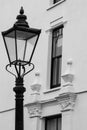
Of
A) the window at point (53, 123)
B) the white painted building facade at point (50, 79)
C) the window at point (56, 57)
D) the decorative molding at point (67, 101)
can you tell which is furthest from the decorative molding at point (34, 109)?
the decorative molding at point (67, 101)

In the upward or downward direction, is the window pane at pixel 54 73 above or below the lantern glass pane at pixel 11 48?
above

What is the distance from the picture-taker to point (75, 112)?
20484mm

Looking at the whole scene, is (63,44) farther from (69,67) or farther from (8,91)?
(8,91)

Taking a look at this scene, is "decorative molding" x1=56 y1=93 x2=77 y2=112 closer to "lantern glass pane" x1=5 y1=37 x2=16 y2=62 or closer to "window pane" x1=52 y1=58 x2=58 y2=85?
"window pane" x1=52 y1=58 x2=58 y2=85

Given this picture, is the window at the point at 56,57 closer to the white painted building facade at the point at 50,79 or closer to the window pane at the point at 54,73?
the window pane at the point at 54,73

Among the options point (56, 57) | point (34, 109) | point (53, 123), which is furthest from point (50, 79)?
point (53, 123)

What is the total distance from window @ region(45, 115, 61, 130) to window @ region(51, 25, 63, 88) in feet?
3.99

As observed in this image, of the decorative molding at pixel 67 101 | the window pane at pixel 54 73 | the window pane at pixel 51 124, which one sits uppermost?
the window pane at pixel 54 73

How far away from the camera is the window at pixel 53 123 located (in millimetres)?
21609

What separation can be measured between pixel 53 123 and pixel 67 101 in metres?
1.48

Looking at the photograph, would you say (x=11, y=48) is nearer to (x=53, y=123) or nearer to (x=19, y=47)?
(x=19, y=47)

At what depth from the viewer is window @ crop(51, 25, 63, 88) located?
2219cm

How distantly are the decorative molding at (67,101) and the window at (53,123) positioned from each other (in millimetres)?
818

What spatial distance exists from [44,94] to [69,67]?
1.74m
